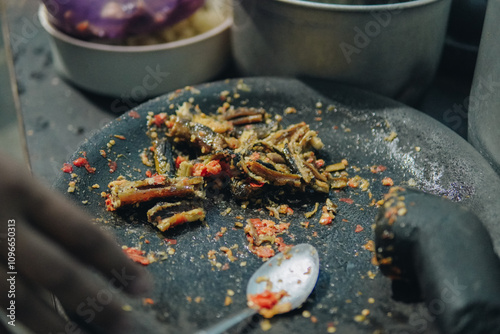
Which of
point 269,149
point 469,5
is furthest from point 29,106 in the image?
point 469,5

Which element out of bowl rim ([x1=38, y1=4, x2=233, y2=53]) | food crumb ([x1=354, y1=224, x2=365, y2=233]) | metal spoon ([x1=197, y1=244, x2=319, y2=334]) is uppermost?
bowl rim ([x1=38, y1=4, x2=233, y2=53])

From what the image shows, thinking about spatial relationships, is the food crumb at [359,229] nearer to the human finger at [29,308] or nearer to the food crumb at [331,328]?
the food crumb at [331,328]

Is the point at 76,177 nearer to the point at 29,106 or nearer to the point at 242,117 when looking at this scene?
the point at 242,117

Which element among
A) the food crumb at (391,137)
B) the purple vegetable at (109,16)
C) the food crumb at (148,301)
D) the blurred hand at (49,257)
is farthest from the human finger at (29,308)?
the purple vegetable at (109,16)

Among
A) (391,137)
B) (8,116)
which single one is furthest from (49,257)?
(8,116)

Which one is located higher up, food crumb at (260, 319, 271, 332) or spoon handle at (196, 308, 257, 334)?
spoon handle at (196, 308, 257, 334)

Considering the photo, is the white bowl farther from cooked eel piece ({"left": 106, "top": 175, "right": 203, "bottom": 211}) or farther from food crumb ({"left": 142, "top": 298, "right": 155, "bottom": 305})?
food crumb ({"left": 142, "top": 298, "right": 155, "bottom": 305})

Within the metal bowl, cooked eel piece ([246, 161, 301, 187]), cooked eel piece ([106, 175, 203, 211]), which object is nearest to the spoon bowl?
cooked eel piece ([246, 161, 301, 187])
